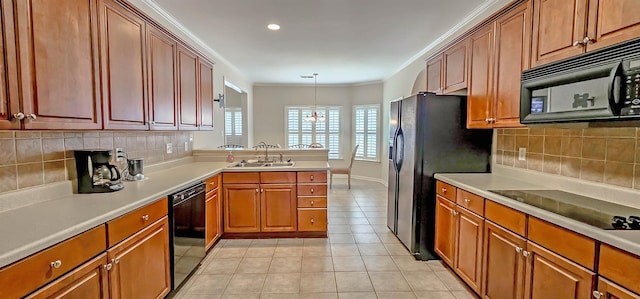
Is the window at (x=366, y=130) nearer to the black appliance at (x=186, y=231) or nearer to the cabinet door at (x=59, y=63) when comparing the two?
the black appliance at (x=186, y=231)

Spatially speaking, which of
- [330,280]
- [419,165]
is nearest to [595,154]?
[419,165]

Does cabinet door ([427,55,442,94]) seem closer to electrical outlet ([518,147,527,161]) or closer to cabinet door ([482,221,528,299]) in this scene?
electrical outlet ([518,147,527,161])

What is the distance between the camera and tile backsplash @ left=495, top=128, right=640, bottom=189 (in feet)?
5.79

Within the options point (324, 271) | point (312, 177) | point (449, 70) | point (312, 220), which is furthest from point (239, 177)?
point (449, 70)

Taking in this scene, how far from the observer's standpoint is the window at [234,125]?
762 cm

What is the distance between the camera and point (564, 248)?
1.50m

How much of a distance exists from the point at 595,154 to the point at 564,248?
2.83 ft

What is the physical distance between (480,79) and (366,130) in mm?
4927

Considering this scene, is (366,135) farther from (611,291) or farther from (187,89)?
(611,291)

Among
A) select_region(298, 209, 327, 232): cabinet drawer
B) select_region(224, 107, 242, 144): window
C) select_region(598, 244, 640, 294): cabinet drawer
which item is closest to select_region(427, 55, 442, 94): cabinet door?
select_region(298, 209, 327, 232): cabinet drawer

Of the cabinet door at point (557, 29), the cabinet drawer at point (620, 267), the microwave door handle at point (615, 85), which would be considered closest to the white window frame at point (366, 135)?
the cabinet door at point (557, 29)

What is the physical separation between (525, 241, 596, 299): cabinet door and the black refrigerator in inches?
50.2

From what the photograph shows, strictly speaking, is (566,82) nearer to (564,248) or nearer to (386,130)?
(564,248)

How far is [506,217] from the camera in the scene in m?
1.92
